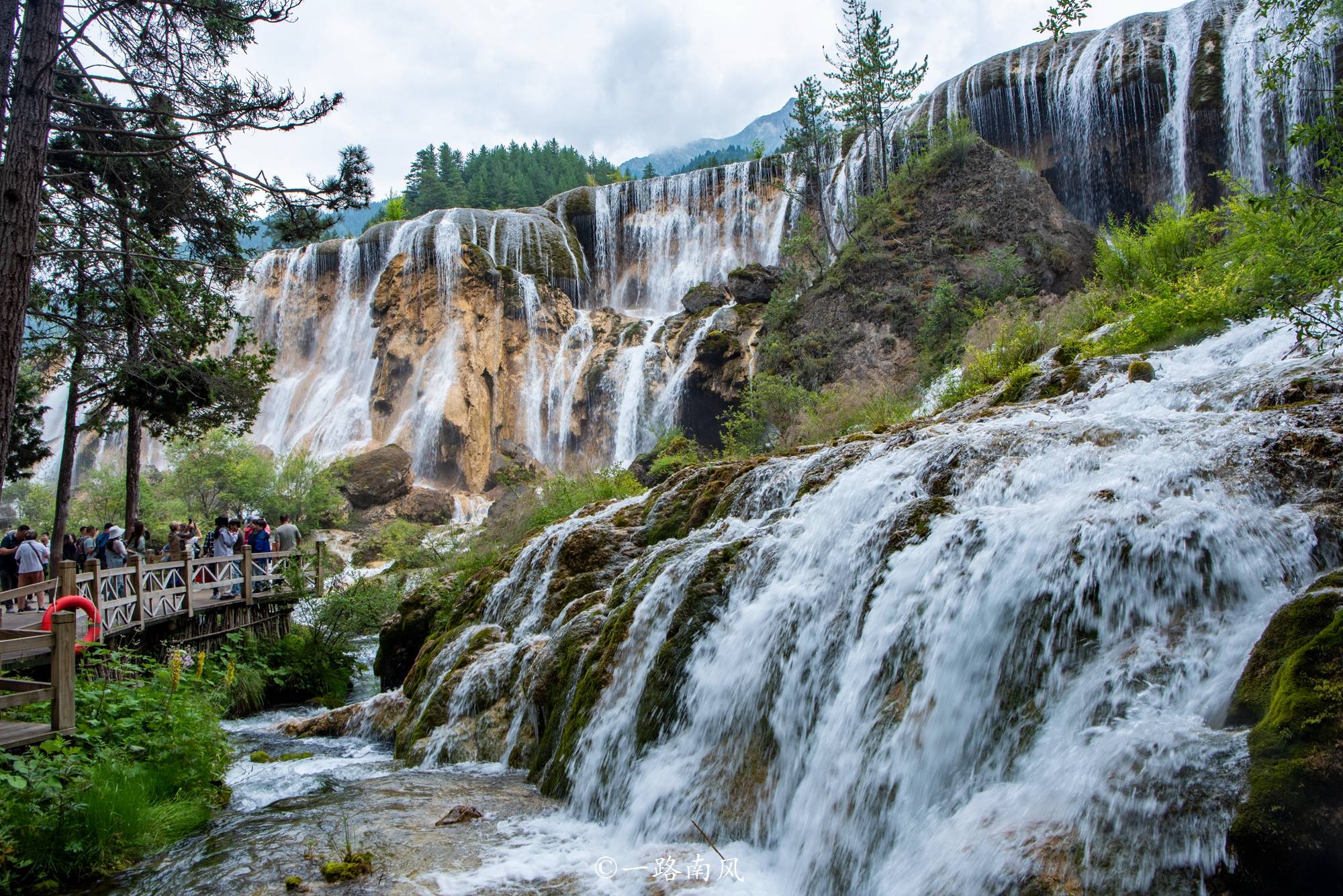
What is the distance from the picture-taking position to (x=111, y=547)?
13414mm

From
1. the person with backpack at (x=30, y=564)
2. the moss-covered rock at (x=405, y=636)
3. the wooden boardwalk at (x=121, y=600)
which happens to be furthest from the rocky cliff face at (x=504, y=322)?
the person with backpack at (x=30, y=564)

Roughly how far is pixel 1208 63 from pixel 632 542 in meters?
23.9

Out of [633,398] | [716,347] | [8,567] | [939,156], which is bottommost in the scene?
[8,567]

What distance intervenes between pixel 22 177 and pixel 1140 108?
28.1 m

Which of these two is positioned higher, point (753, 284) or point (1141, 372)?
point (753, 284)

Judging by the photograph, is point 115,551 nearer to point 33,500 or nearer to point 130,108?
point 130,108

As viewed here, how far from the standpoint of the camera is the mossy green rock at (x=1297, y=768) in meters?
2.90

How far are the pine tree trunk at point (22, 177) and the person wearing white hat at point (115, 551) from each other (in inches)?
239

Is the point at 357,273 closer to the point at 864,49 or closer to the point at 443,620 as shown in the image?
the point at 864,49

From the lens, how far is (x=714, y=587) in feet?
23.3

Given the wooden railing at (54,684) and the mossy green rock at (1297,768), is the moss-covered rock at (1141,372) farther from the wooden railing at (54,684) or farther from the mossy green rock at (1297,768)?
the wooden railing at (54,684)

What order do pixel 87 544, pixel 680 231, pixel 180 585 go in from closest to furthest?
pixel 180 585
pixel 87 544
pixel 680 231

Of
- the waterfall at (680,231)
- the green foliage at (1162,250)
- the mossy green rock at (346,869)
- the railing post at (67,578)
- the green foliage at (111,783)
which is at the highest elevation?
the waterfall at (680,231)

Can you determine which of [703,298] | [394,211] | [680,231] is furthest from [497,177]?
[703,298]
